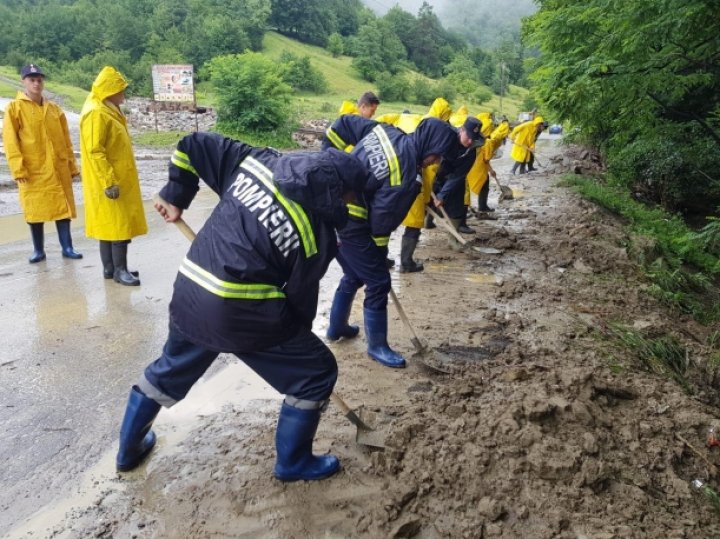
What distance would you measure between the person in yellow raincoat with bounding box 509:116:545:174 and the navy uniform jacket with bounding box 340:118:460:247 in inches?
452

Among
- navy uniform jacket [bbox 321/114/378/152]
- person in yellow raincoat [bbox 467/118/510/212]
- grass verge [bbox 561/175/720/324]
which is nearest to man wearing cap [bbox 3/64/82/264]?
navy uniform jacket [bbox 321/114/378/152]

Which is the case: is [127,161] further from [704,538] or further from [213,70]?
[213,70]

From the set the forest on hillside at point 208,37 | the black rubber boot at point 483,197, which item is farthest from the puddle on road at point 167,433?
the forest on hillside at point 208,37

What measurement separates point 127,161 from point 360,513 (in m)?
3.85

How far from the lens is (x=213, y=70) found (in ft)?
65.9

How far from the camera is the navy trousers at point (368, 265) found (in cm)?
362

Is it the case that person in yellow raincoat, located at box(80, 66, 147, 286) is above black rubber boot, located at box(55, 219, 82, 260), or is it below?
above

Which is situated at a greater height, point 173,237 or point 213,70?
point 213,70

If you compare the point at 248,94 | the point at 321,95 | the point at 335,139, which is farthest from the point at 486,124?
the point at 321,95

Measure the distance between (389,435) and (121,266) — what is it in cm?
334

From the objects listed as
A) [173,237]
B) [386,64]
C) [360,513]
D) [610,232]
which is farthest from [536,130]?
[386,64]

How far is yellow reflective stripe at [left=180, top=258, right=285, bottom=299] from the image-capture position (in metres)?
2.06

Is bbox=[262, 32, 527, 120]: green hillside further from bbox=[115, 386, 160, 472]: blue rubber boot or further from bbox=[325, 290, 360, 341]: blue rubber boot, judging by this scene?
bbox=[115, 386, 160, 472]: blue rubber boot

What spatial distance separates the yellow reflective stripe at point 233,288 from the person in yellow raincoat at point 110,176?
10.1 feet
